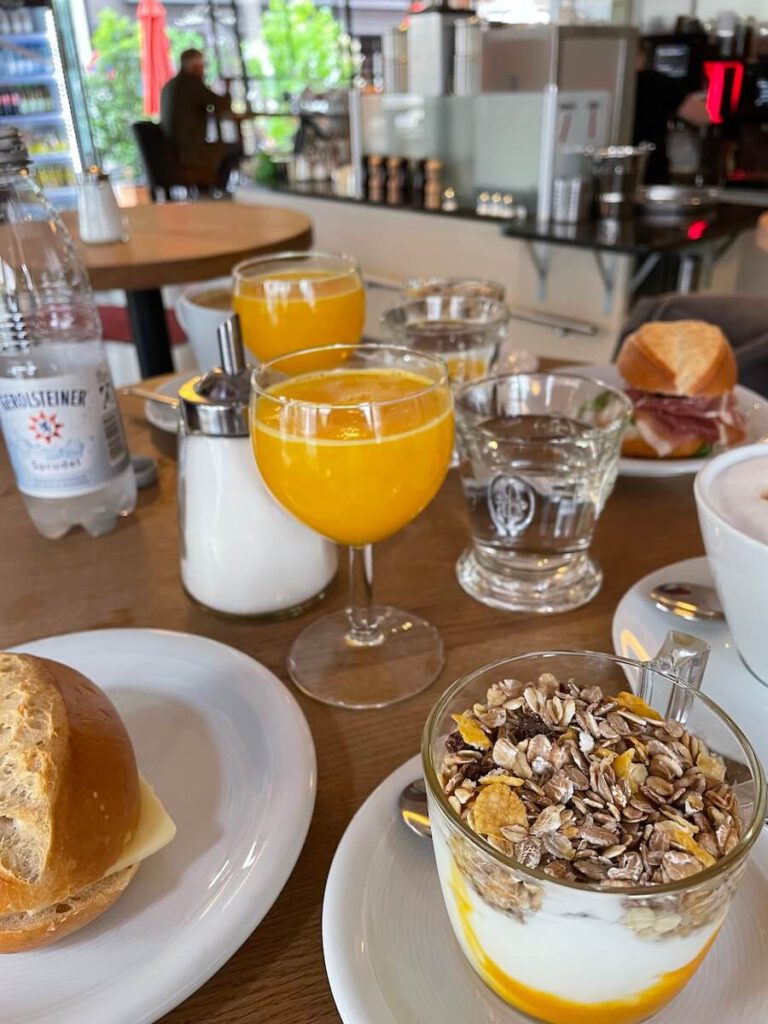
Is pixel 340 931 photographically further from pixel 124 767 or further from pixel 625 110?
pixel 625 110

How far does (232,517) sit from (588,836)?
1.35 ft

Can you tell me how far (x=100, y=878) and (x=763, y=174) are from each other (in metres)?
4.56

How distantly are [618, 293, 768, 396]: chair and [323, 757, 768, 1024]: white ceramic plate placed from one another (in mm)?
1130

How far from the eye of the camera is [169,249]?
74.9 inches

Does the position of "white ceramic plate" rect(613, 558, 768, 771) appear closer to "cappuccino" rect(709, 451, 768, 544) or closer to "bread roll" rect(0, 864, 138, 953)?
"cappuccino" rect(709, 451, 768, 544)

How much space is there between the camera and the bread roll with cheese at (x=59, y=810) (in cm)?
38

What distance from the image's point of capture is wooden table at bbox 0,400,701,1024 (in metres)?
0.41

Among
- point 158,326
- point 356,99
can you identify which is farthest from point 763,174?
point 158,326

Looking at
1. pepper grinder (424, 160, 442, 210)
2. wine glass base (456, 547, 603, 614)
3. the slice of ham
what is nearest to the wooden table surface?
the slice of ham

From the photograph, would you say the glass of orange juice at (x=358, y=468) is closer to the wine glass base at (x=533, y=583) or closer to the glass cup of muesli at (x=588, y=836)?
the wine glass base at (x=533, y=583)

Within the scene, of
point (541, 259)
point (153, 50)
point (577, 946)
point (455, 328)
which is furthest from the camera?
point (153, 50)

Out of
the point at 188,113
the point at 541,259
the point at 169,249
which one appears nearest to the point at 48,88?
the point at 188,113

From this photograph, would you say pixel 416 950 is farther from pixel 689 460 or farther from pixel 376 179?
pixel 376 179

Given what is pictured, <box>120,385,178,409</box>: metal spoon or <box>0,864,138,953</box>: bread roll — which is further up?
<box>0,864,138,953</box>: bread roll
